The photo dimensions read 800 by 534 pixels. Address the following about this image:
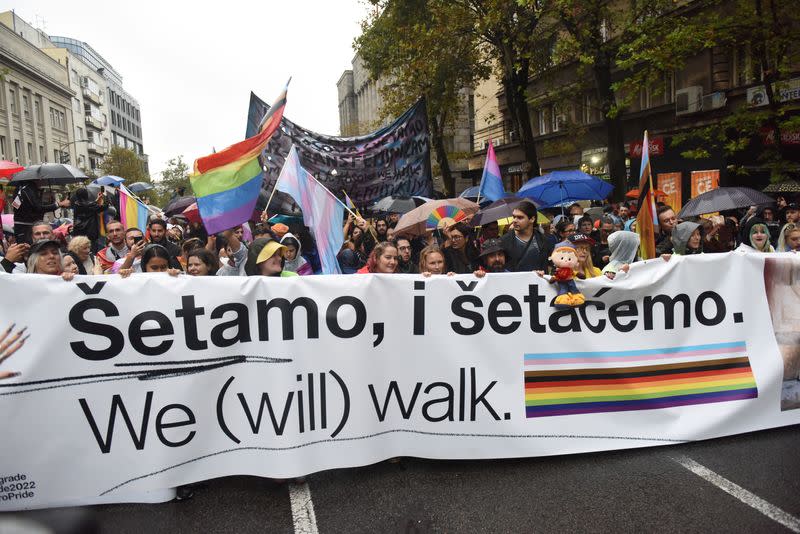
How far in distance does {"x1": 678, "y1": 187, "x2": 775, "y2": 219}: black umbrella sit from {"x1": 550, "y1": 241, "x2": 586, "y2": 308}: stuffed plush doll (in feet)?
17.0

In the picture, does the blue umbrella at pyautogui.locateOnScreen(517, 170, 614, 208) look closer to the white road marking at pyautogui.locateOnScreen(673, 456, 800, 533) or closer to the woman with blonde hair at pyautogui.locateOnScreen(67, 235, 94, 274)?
the woman with blonde hair at pyautogui.locateOnScreen(67, 235, 94, 274)

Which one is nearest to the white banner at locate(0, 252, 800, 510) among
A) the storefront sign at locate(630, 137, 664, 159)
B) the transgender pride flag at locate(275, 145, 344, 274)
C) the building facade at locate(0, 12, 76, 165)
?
the transgender pride flag at locate(275, 145, 344, 274)

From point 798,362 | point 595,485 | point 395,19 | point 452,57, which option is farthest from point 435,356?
point 395,19

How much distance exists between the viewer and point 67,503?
137 inches

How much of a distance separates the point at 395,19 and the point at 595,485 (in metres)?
22.2

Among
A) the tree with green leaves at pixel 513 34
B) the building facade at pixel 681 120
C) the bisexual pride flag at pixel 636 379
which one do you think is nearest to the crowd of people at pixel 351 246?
the bisexual pride flag at pixel 636 379

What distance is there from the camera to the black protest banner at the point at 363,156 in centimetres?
866

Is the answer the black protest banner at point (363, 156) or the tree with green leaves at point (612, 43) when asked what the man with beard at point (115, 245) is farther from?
the tree with green leaves at point (612, 43)

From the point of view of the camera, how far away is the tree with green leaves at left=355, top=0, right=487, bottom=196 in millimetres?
19562

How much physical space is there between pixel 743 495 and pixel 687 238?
308 centimetres

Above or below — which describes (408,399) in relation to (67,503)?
above

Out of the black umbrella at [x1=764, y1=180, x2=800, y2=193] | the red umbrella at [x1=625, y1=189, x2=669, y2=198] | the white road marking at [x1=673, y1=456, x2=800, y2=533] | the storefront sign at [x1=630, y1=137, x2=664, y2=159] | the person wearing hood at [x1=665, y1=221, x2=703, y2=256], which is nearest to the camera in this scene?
the white road marking at [x1=673, y1=456, x2=800, y2=533]

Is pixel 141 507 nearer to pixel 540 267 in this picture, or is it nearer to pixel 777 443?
pixel 540 267

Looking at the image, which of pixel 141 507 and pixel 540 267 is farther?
pixel 540 267
